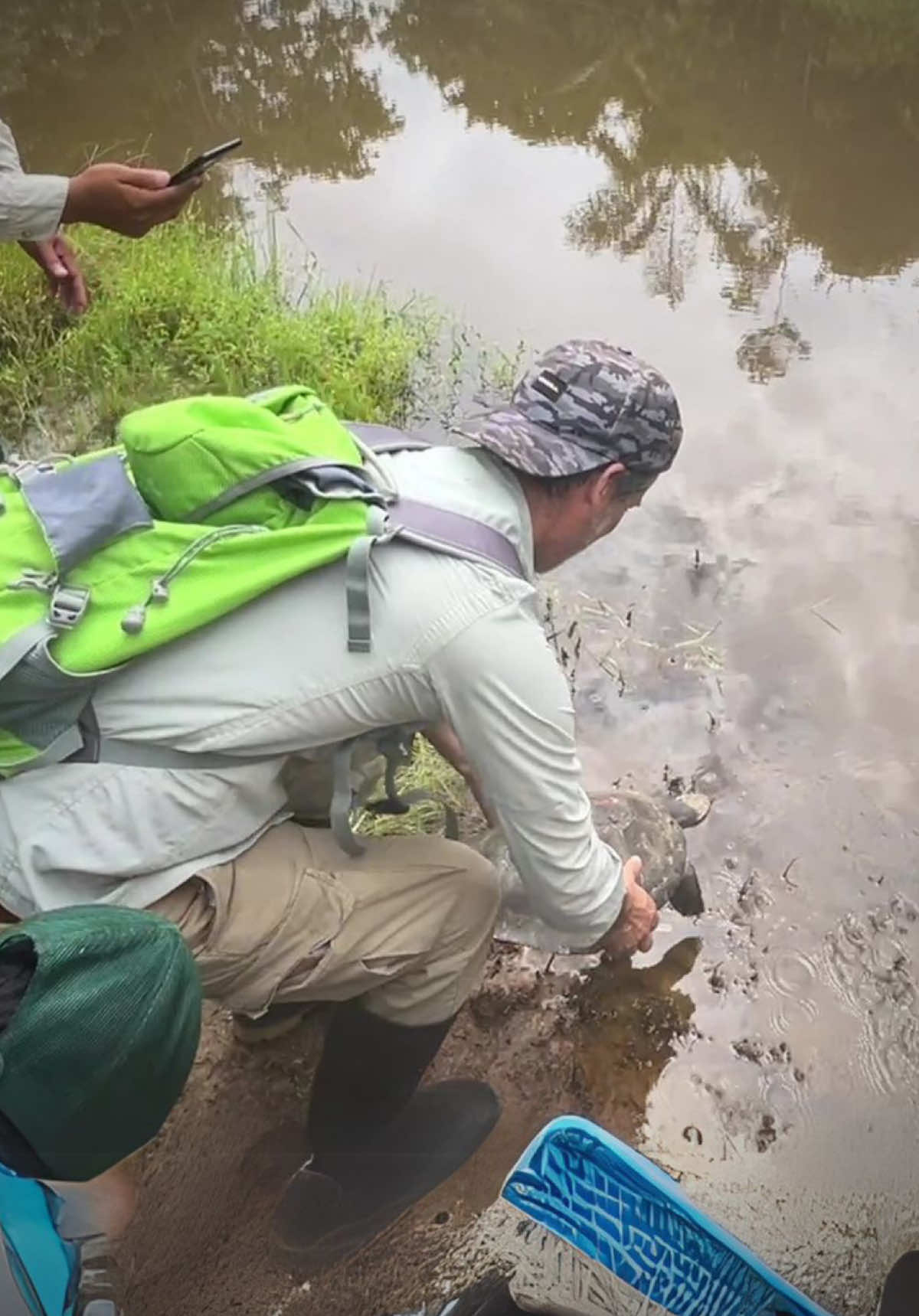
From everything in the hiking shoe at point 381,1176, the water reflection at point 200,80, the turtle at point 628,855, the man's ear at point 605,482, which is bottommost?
the hiking shoe at point 381,1176

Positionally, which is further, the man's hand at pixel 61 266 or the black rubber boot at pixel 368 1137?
the man's hand at pixel 61 266

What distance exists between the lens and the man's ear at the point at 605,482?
1849 millimetres

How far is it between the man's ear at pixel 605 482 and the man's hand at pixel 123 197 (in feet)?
4.95

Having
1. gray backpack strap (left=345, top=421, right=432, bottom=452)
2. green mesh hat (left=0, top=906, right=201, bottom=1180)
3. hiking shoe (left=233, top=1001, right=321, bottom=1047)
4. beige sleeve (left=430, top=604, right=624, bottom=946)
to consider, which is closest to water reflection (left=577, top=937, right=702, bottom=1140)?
hiking shoe (left=233, top=1001, right=321, bottom=1047)

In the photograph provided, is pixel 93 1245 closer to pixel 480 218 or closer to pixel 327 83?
pixel 480 218

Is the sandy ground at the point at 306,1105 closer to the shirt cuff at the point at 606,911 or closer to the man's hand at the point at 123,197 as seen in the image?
the shirt cuff at the point at 606,911

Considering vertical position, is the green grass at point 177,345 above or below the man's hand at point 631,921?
above

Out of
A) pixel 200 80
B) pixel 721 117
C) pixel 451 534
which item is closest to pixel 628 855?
pixel 451 534

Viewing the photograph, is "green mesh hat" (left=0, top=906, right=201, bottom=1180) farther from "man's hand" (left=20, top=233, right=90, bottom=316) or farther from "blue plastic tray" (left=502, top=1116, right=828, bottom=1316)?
"man's hand" (left=20, top=233, right=90, bottom=316)

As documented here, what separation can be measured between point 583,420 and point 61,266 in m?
2.10

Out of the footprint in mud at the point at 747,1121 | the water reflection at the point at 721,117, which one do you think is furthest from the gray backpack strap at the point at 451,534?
the water reflection at the point at 721,117

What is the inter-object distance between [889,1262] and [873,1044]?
46 centimetres

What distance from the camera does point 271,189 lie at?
607cm

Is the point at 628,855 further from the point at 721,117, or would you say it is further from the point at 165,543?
the point at 721,117
